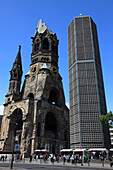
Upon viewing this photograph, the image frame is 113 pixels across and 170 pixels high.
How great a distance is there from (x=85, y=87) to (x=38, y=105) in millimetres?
15001

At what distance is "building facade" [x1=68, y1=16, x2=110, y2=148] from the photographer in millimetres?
39438

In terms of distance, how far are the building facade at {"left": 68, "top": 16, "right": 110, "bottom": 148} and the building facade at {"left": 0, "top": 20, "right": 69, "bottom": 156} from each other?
31.6 ft

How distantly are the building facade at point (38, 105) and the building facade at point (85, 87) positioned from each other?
31.6ft

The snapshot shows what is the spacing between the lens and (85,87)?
44.0m

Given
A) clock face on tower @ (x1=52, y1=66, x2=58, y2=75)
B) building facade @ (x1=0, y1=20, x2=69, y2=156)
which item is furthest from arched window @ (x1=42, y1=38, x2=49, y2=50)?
clock face on tower @ (x1=52, y1=66, x2=58, y2=75)

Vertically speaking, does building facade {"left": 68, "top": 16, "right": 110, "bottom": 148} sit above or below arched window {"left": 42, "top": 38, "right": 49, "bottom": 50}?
below

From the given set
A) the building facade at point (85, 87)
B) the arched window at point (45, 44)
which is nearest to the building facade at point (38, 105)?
the arched window at point (45, 44)

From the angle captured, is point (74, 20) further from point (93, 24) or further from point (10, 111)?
point (10, 111)

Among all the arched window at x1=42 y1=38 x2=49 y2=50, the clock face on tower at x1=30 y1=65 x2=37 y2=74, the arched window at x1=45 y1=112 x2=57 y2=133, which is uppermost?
the arched window at x1=42 y1=38 x2=49 y2=50

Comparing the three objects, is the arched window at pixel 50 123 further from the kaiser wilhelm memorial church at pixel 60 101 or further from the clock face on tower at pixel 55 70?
the clock face on tower at pixel 55 70

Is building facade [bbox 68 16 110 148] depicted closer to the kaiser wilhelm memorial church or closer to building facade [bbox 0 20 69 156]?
the kaiser wilhelm memorial church

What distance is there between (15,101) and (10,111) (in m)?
3.43

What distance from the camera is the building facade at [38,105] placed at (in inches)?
1849

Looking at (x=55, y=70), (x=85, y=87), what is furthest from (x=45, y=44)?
→ (x=85, y=87)
